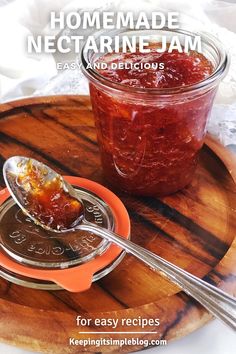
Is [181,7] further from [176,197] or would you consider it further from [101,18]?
[176,197]

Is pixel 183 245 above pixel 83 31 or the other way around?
the other way around

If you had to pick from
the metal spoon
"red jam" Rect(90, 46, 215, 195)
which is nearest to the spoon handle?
the metal spoon

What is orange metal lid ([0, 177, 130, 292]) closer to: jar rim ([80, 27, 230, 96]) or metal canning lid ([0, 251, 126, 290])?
metal canning lid ([0, 251, 126, 290])

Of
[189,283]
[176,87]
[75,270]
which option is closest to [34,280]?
[75,270]

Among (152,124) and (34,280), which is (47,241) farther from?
(152,124)

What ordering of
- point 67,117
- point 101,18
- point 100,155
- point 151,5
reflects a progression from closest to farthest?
point 100,155 → point 67,117 → point 101,18 → point 151,5

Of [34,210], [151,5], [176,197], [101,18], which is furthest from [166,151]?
[151,5]

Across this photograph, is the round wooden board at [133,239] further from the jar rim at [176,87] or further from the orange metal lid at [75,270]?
the jar rim at [176,87]
